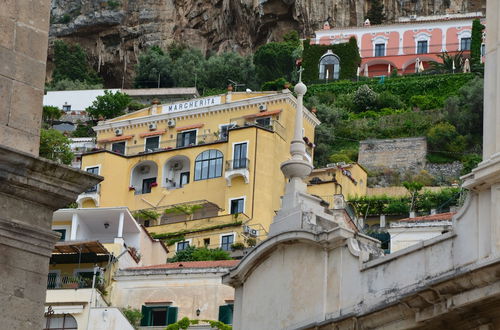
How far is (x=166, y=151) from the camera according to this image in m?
84.7

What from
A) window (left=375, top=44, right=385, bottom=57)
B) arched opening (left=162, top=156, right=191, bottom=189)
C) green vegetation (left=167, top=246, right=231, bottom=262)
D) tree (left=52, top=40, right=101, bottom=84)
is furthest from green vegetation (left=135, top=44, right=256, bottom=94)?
green vegetation (left=167, top=246, right=231, bottom=262)

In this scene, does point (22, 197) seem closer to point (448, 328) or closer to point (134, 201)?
point (448, 328)

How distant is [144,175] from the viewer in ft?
281

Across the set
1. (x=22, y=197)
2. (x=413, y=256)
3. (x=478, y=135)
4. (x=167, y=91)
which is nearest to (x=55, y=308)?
(x=413, y=256)

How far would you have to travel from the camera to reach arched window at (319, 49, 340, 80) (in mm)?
118875

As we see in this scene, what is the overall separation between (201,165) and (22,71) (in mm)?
68798

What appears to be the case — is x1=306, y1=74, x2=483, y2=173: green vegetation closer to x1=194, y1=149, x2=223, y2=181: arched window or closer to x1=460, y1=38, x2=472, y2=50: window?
x1=460, y1=38, x2=472, y2=50: window

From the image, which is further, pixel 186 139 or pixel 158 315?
pixel 186 139

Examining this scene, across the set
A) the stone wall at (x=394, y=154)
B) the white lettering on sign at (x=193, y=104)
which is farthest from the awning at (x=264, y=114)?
the stone wall at (x=394, y=154)

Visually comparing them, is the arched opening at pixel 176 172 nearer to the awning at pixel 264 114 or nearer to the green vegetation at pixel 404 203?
the awning at pixel 264 114

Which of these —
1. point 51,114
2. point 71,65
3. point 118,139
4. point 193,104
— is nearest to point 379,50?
point 71,65

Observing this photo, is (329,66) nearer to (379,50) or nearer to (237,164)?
(379,50)

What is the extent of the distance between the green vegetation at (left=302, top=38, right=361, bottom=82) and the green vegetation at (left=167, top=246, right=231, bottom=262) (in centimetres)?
4835

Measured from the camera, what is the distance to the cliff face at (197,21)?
133750 mm
